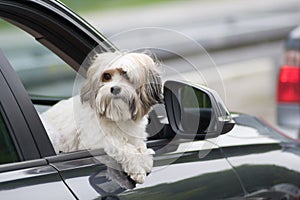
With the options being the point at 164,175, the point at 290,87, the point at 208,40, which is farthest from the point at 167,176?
the point at 208,40

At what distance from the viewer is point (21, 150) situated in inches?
103

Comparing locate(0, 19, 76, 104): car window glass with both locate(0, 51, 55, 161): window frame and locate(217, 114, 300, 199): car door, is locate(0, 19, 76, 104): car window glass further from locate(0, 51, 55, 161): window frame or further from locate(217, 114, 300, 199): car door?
locate(0, 51, 55, 161): window frame

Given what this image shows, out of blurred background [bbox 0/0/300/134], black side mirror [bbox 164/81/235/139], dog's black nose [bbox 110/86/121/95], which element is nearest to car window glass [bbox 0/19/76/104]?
blurred background [bbox 0/0/300/134]

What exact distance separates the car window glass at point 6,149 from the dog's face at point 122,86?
32 cm

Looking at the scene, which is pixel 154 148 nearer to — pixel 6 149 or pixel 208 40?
pixel 6 149

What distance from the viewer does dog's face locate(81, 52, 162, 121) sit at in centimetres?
266

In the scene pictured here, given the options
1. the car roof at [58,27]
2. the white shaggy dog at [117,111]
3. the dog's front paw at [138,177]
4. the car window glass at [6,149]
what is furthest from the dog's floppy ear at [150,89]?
the car window glass at [6,149]

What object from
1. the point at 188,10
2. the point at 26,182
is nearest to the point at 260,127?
the point at 26,182

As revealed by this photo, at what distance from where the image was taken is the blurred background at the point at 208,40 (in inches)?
398

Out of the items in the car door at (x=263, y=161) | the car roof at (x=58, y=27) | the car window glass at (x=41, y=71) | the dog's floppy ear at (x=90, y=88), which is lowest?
the car door at (x=263, y=161)

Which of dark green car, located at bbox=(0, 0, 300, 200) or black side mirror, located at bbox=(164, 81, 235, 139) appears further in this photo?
black side mirror, located at bbox=(164, 81, 235, 139)

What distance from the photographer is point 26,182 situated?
2498 millimetres

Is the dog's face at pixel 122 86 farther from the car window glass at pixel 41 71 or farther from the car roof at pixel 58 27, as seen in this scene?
the car window glass at pixel 41 71

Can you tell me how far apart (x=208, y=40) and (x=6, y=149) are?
12412 mm
